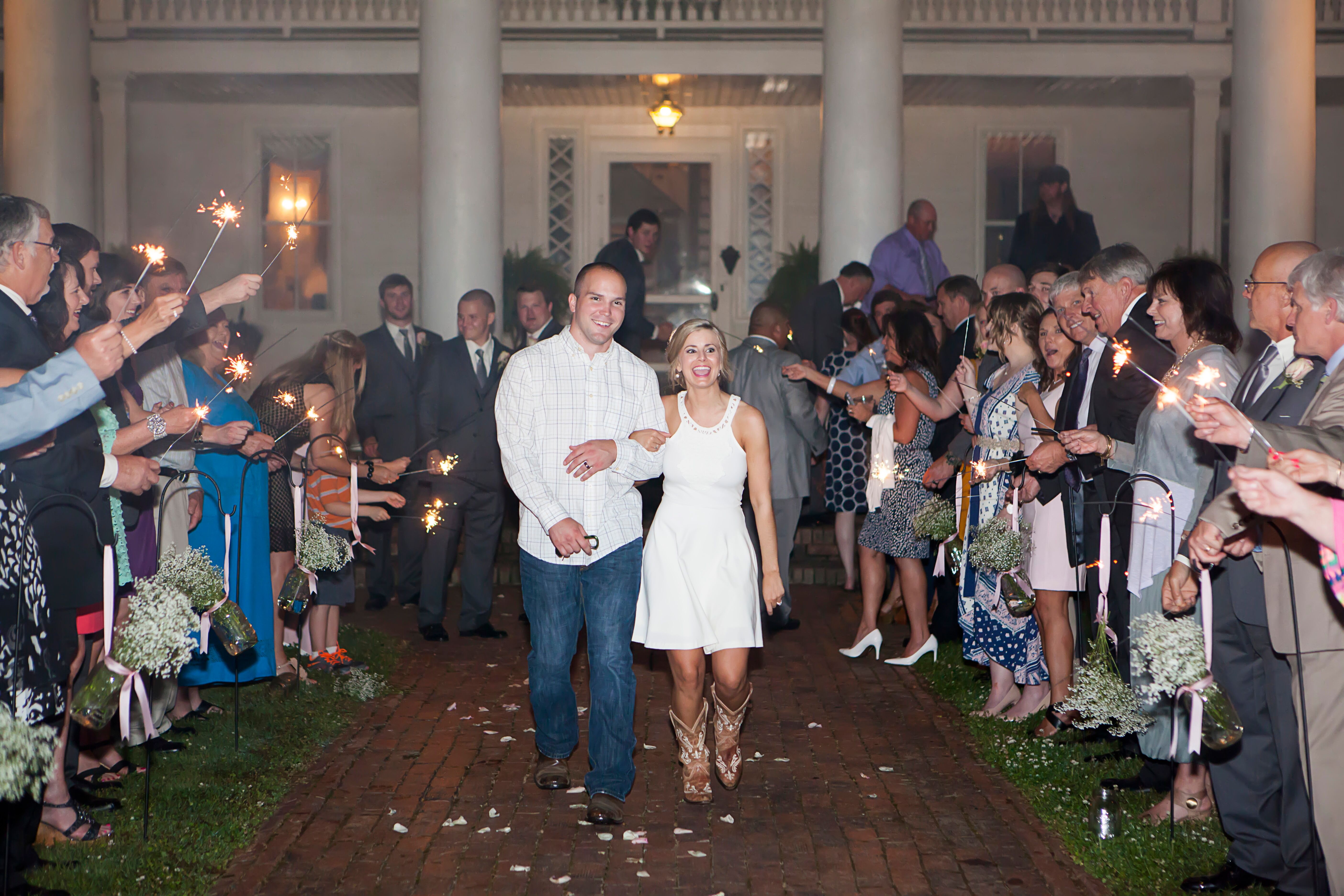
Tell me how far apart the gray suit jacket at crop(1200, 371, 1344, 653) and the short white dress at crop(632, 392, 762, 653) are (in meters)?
1.94

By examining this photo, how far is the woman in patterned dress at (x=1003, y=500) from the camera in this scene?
609 cm

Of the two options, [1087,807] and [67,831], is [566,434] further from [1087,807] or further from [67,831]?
[1087,807]

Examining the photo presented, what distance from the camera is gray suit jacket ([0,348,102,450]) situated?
12.1 ft

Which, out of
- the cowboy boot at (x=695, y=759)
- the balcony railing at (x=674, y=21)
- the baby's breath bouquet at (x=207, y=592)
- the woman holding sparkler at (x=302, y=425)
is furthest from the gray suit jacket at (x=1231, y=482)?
the balcony railing at (x=674, y=21)

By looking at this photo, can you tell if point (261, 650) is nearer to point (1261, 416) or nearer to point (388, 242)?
point (1261, 416)

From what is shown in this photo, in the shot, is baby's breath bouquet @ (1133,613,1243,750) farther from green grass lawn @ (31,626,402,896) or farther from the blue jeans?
green grass lawn @ (31,626,402,896)

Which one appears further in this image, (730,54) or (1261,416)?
(730,54)

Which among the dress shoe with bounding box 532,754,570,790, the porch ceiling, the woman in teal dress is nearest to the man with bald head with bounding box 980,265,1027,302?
the dress shoe with bounding box 532,754,570,790

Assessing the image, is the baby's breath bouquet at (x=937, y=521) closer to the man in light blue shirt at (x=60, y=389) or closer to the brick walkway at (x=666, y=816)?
the brick walkway at (x=666, y=816)

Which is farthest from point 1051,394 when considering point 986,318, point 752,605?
point 752,605

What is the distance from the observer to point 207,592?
4.97m

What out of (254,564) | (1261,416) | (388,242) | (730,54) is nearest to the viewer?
(1261,416)

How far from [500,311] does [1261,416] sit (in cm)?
894

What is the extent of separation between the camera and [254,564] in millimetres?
6473
